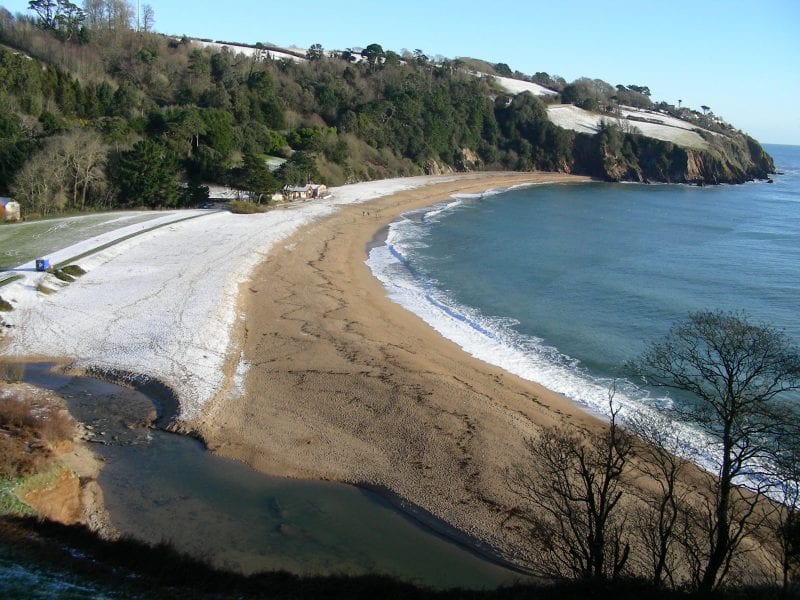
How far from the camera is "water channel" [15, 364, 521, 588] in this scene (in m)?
11.5

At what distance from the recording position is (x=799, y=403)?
59.2 ft

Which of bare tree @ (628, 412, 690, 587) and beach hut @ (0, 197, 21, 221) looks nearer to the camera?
bare tree @ (628, 412, 690, 587)

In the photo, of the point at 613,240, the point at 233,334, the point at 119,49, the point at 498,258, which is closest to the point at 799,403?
the point at 233,334

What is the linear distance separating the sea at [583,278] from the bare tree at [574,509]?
5.62 meters

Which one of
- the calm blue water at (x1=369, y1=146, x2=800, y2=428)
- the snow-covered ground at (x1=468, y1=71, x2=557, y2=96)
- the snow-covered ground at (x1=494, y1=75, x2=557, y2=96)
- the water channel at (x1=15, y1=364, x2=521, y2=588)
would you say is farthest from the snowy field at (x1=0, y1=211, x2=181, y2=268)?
the snow-covered ground at (x1=494, y1=75, x2=557, y2=96)

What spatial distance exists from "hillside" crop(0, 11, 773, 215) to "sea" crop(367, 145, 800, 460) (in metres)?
15.9

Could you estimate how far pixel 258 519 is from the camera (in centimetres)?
1272

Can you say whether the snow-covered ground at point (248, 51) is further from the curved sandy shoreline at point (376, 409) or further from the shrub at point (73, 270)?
the curved sandy shoreline at point (376, 409)

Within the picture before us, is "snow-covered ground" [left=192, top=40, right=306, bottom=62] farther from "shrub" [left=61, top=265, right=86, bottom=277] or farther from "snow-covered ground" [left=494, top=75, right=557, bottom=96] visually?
"shrub" [left=61, top=265, right=86, bottom=277]

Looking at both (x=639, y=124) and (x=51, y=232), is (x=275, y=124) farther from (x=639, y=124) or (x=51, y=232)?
(x=639, y=124)

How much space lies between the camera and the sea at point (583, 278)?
72.6 feet

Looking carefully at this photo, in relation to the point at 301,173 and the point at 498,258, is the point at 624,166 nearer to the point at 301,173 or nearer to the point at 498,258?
the point at 301,173

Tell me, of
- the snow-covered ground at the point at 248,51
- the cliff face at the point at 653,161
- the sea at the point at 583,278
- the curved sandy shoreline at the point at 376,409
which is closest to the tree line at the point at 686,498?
the curved sandy shoreline at the point at 376,409

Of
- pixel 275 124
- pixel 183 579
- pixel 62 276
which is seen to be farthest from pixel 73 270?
pixel 275 124
